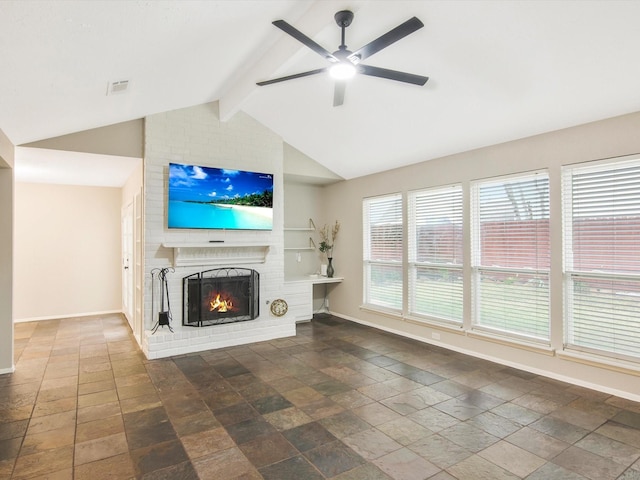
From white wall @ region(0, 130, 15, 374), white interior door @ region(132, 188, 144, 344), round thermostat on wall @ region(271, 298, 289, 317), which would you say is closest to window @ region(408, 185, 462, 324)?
round thermostat on wall @ region(271, 298, 289, 317)

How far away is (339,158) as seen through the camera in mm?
5914

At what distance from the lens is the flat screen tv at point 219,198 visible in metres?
4.85

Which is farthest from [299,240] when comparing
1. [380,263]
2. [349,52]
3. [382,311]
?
[349,52]

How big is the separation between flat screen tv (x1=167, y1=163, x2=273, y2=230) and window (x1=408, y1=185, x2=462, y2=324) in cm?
217

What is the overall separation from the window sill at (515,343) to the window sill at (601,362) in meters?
0.12

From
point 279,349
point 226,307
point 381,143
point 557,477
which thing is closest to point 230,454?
point 557,477

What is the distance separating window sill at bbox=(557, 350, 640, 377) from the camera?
3.33 metres

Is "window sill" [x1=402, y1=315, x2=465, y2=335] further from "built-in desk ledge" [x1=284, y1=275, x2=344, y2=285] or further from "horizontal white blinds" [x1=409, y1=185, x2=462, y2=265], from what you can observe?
"built-in desk ledge" [x1=284, y1=275, x2=344, y2=285]

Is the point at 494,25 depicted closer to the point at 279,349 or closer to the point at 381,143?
the point at 381,143

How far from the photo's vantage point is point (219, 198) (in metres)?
5.10

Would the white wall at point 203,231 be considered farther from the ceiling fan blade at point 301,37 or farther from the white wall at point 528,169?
the ceiling fan blade at point 301,37

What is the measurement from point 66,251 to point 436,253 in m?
6.49

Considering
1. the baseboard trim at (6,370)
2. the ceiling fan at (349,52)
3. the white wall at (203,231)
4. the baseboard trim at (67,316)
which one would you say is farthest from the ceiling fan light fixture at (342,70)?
the baseboard trim at (67,316)

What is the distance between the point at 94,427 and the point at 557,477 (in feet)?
10.8
